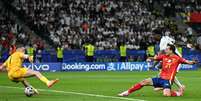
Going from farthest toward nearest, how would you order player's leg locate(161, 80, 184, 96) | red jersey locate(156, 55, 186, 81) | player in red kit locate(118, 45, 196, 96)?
red jersey locate(156, 55, 186, 81)
player's leg locate(161, 80, 184, 96)
player in red kit locate(118, 45, 196, 96)

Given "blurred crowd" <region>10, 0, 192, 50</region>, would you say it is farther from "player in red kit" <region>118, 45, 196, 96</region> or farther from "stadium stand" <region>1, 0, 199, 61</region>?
"player in red kit" <region>118, 45, 196, 96</region>

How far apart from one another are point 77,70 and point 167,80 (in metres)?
23.5

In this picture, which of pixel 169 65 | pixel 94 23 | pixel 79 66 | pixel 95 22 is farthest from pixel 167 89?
pixel 95 22

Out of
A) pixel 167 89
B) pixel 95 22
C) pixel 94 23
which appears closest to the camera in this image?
pixel 167 89

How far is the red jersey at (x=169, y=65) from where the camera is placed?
69.6 feet

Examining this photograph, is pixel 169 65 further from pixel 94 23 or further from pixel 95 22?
pixel 95 22

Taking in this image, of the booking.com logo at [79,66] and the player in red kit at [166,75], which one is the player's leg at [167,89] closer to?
the player in red kit at [166,75]

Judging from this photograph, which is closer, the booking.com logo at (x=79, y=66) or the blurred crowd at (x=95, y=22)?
the booking.com logo at (x=79, y=66)

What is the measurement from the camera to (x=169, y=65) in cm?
2128

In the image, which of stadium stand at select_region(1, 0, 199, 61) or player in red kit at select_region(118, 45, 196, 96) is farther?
stadium stand at select_region(1, 0, 199, 61)

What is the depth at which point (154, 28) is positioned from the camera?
52.2 m

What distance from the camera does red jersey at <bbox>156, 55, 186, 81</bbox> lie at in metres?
21.2

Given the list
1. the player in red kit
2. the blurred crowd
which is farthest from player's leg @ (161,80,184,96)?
the blurred crowd

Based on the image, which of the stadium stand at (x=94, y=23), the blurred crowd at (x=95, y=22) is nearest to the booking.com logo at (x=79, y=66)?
the stadium stand at (x=94, y=23)
